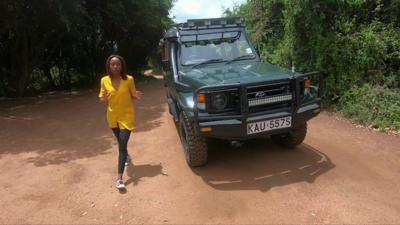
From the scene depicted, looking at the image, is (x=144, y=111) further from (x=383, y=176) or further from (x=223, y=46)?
(x=383, y=176)

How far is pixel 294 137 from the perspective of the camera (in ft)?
18.5

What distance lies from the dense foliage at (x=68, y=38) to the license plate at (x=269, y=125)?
27.0ft

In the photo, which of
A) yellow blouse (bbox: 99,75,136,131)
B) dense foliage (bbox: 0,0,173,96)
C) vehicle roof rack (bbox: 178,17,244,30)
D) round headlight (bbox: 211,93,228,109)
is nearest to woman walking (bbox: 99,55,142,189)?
yellow blouse (bbox: 99,75,136,131)

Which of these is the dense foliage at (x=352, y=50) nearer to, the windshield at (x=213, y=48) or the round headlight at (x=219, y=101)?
the windshield at (x=213, y=48)

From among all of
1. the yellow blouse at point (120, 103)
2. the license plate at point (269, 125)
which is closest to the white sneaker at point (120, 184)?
the yellow blouse at point (120, 103)

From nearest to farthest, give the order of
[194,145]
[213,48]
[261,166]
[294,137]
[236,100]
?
[236,100], [194,145], [261,166], [294,137], [213,48]

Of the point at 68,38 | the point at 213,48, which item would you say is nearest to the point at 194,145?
the point at 213,48

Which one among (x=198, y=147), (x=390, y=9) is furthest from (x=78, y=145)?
(x=390, y=9)

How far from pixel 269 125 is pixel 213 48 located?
6.70 ft

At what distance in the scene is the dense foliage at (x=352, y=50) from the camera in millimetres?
7633

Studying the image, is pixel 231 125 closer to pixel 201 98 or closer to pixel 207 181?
pixel 201 98

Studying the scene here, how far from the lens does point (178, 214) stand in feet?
13.8

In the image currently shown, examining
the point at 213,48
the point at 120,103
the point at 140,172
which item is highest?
the point at 213,48

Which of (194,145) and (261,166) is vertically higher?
(194,145)
